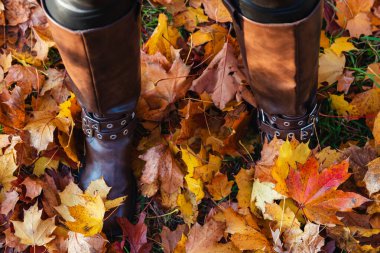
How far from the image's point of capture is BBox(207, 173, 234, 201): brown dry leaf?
1.43 metres

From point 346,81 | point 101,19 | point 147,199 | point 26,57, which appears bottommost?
point 147,199

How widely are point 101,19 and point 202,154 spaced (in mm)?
522

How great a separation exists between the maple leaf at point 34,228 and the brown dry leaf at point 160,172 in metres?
0.29

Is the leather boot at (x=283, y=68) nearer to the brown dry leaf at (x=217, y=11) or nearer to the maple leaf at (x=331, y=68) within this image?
the maple leaf at (x=331, y=68)

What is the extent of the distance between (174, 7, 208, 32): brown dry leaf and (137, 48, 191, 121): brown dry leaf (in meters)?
0.19

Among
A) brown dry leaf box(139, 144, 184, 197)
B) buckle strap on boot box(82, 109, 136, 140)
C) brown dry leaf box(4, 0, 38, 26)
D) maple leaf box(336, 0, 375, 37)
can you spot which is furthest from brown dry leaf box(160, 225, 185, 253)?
brown dry leaf box(4, 0, 38, 26)

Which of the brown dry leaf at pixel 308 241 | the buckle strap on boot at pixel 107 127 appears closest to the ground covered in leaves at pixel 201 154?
the brown dry leaf at pixel 308 241

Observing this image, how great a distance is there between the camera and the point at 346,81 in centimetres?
157

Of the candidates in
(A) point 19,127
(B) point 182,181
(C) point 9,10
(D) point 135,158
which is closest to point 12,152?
(A) point 19,127

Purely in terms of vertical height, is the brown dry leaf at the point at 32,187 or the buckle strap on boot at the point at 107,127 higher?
the buckle strap on boot at the point at 107,127

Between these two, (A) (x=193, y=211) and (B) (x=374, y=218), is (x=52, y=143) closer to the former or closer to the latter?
(A) (x=193, y=211)

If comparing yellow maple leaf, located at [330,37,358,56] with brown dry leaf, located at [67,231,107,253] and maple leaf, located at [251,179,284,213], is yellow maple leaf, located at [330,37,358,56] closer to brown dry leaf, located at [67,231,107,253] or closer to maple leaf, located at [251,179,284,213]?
maple leaf, located at [251,179,284,213]

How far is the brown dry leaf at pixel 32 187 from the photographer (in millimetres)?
1462

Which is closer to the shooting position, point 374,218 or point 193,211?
point 374,218
